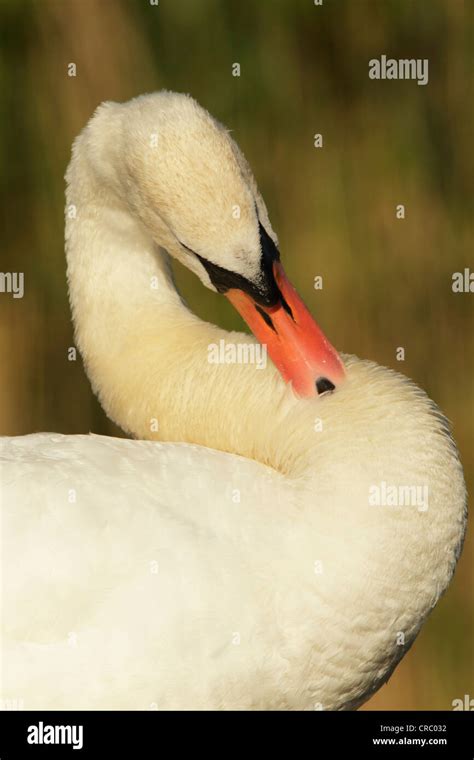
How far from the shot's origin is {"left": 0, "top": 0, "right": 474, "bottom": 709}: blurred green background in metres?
2.53

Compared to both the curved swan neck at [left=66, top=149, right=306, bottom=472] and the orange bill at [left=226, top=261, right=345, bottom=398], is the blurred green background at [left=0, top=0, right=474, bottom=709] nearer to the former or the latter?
the curved swan neck at [left=66, top=149, right=306, bottom=472]

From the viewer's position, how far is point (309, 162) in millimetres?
2605

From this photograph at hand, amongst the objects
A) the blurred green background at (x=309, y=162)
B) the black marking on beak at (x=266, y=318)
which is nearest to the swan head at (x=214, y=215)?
the black marking on beak at (x=266, y=318)

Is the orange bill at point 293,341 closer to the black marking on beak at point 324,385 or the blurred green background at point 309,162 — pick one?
the black marking on beak at point 324,385

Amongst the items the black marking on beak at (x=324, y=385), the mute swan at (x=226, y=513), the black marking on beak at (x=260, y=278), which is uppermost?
the black marking on beak at (x=260, y=278)

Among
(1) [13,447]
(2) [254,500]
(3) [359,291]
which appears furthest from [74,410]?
(2) [254,500]

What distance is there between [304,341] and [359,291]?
86 cm

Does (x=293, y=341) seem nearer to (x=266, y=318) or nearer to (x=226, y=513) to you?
(x=266, y=318)

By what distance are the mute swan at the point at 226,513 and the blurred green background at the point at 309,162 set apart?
0.65 meters

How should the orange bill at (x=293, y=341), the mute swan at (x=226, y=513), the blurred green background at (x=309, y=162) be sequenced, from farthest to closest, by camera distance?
the blurred green background at (x=309, y=162), the orange bill at (x=293, y=341), the mute swan at (x=226, y=513)

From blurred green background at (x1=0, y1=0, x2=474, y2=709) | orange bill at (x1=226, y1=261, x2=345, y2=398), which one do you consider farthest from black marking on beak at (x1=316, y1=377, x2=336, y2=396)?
blurred green background at (x1=0, y1=0, x2=474, y2=709)

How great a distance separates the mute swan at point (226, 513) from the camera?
1.63 metres

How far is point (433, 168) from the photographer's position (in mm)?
2609
